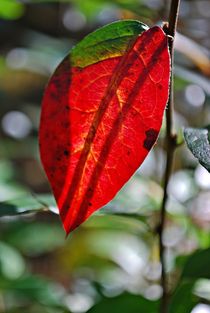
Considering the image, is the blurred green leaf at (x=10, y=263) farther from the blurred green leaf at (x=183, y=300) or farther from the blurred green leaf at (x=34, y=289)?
the blurred green leaf at (x=183, y=300)

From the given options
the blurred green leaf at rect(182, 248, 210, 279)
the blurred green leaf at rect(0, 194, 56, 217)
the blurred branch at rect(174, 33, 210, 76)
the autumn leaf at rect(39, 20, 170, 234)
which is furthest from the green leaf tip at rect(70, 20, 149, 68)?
the blurred branch at rect(174, 33, 210, 76)

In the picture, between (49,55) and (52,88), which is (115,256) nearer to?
(49,55)

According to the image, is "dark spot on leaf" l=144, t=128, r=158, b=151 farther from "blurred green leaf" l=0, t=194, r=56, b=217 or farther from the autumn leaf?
"blurred green leaf" l=0, t=194, r=56, b=217

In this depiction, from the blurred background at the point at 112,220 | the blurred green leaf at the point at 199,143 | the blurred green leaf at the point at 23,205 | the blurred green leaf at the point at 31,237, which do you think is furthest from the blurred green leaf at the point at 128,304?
the blurred green leaf at the point at 31,237

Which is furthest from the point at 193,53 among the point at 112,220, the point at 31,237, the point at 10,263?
the point at 31,237

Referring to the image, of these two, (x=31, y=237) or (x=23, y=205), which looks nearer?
(x=23, y=205)

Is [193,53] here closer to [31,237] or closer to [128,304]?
[128,304]

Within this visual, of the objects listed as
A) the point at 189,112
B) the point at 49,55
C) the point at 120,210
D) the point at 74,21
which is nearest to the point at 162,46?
the point at 120,210
